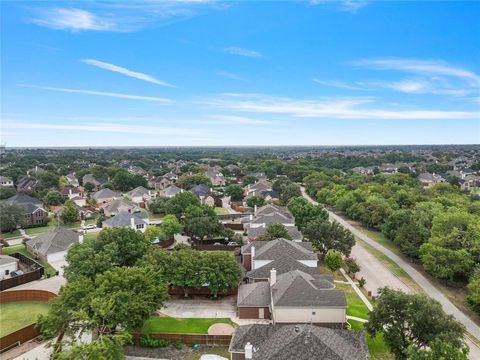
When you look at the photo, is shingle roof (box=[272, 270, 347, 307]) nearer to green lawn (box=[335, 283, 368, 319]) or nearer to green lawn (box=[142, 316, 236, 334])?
green lawn (box=[335, 283, 368, 319])

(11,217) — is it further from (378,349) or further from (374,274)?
(378,349)

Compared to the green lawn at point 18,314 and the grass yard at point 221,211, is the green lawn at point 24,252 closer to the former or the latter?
the green lawn at point 18,314

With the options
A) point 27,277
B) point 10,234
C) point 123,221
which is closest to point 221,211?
point 123,221

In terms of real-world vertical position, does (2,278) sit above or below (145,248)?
below

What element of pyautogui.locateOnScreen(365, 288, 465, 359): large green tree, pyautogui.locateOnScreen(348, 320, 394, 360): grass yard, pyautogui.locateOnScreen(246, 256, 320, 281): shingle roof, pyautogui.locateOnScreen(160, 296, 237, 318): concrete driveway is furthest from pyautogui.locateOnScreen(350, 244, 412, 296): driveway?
pyautogui.locateOnScreen(160, 296, 237, 318): concrete driveway

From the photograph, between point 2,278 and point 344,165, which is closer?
point 2,278

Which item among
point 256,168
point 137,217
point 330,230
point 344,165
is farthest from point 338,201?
point 344,165

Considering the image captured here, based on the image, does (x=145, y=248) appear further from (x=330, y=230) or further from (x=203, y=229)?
(x=330, y=230)
